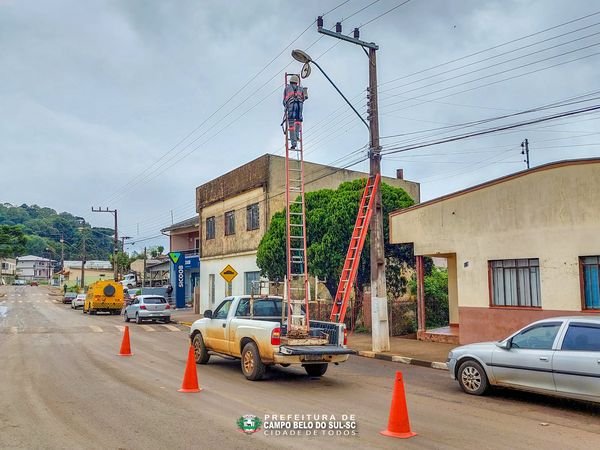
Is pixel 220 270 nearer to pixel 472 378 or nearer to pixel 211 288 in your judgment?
pixel 211 288

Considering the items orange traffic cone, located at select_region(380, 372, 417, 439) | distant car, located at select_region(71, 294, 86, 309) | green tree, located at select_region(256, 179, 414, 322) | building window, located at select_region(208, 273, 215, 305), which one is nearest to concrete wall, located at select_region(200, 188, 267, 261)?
building window, located at select_region(208, 273, 215, 305)

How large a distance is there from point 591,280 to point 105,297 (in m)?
31.2

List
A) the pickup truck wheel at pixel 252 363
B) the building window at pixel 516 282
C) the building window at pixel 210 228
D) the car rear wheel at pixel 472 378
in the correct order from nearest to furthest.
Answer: the car rear wheel at pixel 472 378, the pickup truck wheel at pixel 252 363, the building window at pixel 516 282, the building window at pixel 210 228

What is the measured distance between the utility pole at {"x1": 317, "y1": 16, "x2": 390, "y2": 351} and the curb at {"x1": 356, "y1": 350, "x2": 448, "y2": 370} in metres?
0.30

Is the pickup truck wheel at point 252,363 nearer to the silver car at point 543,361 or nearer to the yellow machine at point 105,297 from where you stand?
the silver car at point 543,361

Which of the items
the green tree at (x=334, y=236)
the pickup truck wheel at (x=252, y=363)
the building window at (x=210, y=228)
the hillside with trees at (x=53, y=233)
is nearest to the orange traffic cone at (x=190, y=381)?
the pickup truck wheel at (x=252, y=363)

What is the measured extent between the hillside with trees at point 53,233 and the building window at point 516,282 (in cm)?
12150

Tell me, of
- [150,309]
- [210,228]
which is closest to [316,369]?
[150,309]

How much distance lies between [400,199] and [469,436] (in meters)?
16.0

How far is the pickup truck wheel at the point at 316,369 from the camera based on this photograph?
11.8 m

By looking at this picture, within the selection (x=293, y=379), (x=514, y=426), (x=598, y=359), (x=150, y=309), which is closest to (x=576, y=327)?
(x=598, y=359)

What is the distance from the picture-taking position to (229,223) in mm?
32219

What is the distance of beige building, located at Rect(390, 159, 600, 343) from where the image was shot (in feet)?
43.5

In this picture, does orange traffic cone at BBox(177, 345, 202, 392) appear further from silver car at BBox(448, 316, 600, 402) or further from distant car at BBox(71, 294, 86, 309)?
distant car at BBox(71, 294, 86, 309)
